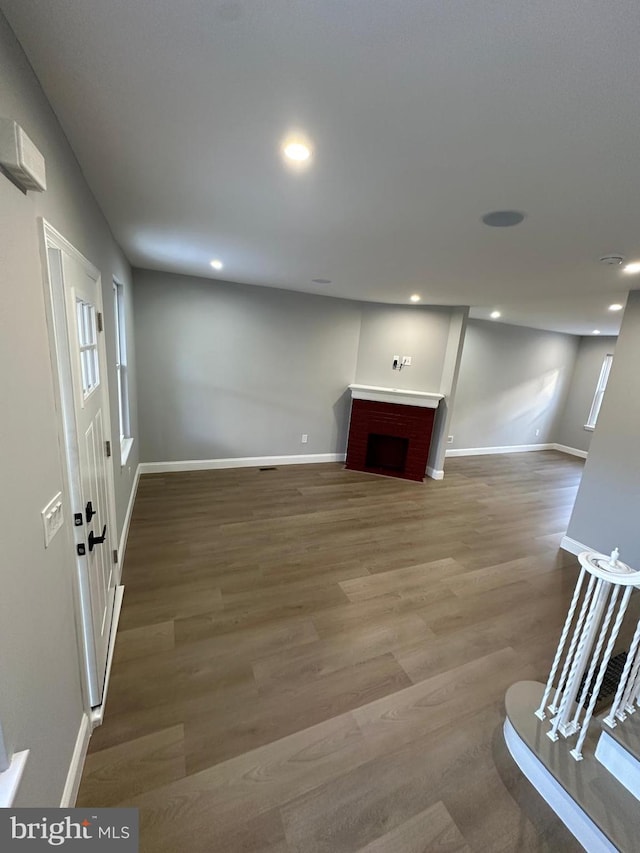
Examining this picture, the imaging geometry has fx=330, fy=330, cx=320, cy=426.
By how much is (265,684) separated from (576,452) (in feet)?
26.0

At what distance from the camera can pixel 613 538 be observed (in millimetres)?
2967

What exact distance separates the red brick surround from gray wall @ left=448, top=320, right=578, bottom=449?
1483mm

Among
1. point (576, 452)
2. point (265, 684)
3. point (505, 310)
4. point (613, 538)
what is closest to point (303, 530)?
point (265, 684)

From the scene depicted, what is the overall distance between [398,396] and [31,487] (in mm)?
Answer: 4373

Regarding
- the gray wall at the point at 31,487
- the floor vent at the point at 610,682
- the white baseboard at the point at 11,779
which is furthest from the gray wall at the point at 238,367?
the floor vent at the point at 610,682

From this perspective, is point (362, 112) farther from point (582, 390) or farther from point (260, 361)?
point (582, 390)

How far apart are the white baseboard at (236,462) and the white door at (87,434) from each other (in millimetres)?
2348

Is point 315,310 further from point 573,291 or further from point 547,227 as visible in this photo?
point 547,227

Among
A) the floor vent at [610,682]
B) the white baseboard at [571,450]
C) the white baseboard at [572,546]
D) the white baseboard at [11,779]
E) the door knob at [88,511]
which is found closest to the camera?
the white baseboard at [11,779]

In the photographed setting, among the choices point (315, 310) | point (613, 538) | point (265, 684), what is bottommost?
point (265, 684)

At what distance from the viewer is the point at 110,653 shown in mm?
1849

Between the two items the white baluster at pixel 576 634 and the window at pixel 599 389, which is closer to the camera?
the white baluster at pixel 576 634

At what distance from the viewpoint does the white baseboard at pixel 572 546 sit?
3.24m

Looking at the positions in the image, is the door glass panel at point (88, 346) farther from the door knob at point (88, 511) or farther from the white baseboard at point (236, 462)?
the white baseboard at point (236, 462)
